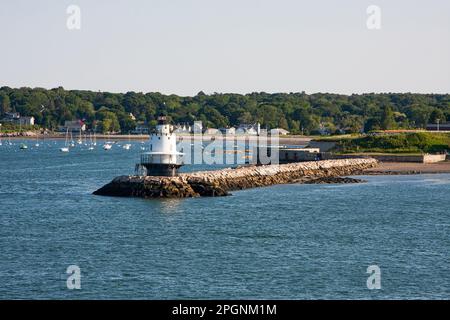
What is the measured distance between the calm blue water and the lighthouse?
3447 millimetres

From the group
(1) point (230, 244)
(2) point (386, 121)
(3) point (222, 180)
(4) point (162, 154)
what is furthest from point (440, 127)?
(1) point (230, 244)

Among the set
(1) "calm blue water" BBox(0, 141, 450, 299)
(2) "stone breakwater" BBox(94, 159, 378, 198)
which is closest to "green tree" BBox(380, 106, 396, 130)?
(2) "stone breakwater" BBox(94, 159, 378, 198)

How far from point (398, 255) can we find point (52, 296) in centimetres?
1856

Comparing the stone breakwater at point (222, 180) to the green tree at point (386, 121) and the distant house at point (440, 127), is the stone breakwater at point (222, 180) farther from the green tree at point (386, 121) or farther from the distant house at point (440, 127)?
the green tree at point (386, 121)

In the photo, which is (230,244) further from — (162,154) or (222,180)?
(222,180)

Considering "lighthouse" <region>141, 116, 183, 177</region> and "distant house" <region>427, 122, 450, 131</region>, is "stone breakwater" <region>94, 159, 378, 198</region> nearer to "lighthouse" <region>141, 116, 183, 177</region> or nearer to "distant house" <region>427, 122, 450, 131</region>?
"lighthouse" <region>141, 116, 183, 177</region>

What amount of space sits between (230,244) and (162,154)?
20653mm

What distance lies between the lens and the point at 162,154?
63.7m

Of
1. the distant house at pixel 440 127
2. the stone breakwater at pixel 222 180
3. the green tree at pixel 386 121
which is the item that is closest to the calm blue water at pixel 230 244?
the stone breakwater at pixel 222 180
